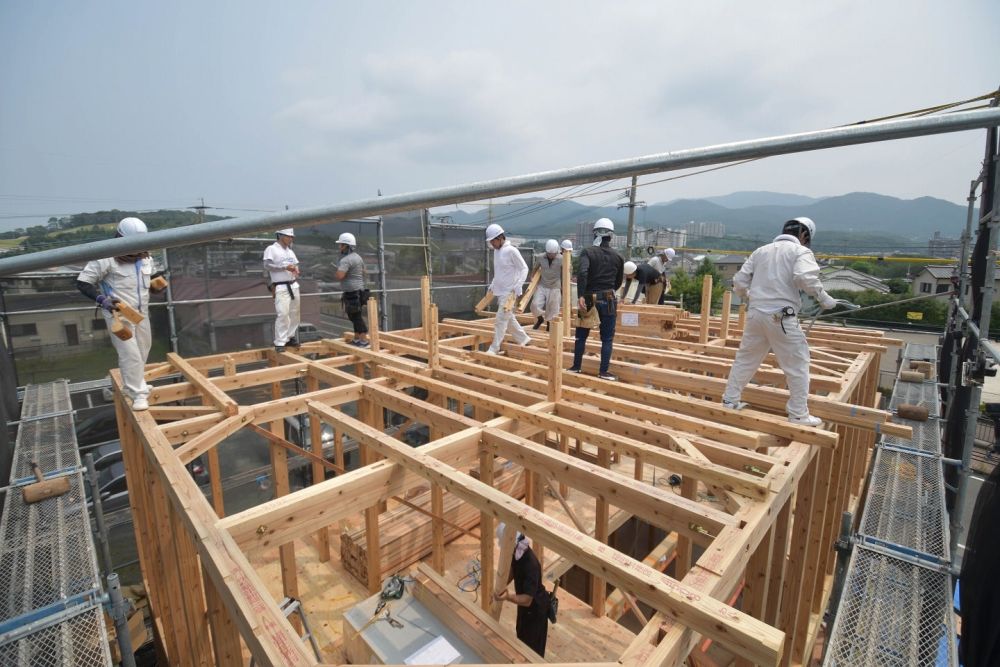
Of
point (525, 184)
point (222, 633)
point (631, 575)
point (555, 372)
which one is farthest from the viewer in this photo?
point (555, 372)

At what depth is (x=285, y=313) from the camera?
6496mm

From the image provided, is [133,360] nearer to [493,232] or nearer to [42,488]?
[42,488]

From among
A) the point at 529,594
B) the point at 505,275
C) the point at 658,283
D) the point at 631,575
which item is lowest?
the point at 529,594

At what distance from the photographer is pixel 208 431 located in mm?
3840

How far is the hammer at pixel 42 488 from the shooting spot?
137 inches

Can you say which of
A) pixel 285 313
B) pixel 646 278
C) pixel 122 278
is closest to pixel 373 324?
pixel 285 313

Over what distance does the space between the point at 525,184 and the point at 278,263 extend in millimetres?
6208

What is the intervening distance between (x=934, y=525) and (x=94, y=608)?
5511mm

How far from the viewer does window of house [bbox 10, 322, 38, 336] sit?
21.8 ft

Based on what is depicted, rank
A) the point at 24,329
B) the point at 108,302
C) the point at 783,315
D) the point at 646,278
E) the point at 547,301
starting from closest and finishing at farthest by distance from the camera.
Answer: the point at 783,315, the point at 108,302, the point at 24,329, the point at 547,301, the point at 646,278

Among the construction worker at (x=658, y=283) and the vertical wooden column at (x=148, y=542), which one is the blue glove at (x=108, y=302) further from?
Result: the construction worker at (x=658, y=283)

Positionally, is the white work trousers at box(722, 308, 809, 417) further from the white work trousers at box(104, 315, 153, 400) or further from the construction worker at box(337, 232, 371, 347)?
the white work trousers at box(104, 315, 153, 400)

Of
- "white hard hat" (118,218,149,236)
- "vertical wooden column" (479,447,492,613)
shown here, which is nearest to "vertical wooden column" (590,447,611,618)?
"vertical wooden column" (479,447,492,613)

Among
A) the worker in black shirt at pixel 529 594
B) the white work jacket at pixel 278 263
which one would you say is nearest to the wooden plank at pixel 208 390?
the white work jacket at pixel 278 263
